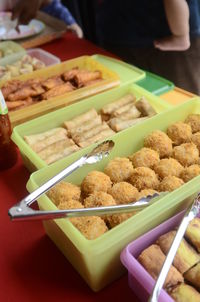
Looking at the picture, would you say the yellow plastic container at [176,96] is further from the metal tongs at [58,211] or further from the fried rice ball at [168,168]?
the metal tongs at [58,211]

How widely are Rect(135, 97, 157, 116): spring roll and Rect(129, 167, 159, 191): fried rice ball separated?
330 millimetres

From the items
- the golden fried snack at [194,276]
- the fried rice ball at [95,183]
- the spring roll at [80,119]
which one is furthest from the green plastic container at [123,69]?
the golden fried snack at [194,276]

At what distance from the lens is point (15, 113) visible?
3.92ft

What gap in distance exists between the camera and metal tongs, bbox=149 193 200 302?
566 mm

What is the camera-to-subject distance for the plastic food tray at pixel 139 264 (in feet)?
1.99

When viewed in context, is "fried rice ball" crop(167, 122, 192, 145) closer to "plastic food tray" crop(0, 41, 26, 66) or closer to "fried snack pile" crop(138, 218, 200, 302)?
"fried snack pile" crop(138, 218, 200, 302)

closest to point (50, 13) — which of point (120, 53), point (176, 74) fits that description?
point (120, 53)

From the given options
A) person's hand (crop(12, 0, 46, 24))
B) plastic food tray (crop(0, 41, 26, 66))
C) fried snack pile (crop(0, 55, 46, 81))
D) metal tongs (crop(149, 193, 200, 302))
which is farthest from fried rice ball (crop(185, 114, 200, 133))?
person's hand (crop(12, 0, 46, 24))

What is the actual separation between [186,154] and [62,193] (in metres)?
0.33

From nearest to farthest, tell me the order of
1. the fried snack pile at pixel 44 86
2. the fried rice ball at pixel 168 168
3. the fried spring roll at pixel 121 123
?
the fried rice ball at pixel 168 168
the fried spring roll at pixel 121 123
the fried snack pile at pixel 44 86

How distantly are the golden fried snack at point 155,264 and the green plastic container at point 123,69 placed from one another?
0.82m

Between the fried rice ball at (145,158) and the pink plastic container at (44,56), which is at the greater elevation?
the pink plastic container at (44,56)

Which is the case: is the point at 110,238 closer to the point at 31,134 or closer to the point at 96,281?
the point at 96,281

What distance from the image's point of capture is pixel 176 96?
1345 millimetres
